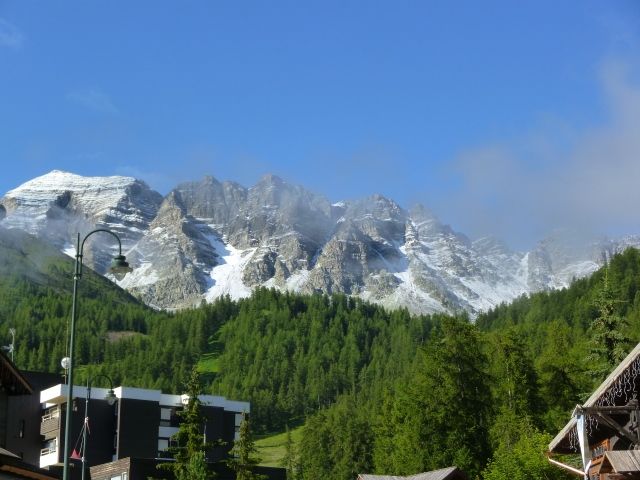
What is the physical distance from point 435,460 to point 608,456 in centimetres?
5229

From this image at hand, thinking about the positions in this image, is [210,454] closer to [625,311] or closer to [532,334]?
[532,334]

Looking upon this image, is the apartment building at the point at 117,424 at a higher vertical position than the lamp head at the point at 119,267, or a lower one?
lower

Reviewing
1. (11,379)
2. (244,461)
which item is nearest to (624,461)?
(11,379)

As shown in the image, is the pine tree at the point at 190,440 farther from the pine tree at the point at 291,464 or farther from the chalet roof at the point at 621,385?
the pine tree at the point at 291,464

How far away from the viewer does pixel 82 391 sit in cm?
11300

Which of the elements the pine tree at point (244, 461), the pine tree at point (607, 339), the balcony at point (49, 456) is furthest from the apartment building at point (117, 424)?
the pine tree at point (607, 339)

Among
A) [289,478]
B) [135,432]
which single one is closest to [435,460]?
[135,432]

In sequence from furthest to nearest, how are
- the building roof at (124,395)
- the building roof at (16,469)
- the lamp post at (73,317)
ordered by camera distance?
the building roof at (124,395) → the building roof at (16,469) → the lamp post at (73,317)

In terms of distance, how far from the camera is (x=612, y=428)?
2648 centimetres

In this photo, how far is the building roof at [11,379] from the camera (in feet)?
136

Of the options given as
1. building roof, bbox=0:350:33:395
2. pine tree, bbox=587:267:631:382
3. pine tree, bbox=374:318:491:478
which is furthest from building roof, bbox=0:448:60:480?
pine tree, bbox=374:318:491:478

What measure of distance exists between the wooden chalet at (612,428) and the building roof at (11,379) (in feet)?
73.0

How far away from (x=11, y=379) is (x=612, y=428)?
84.1 ft

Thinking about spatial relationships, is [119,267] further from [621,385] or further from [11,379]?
[11,379]
